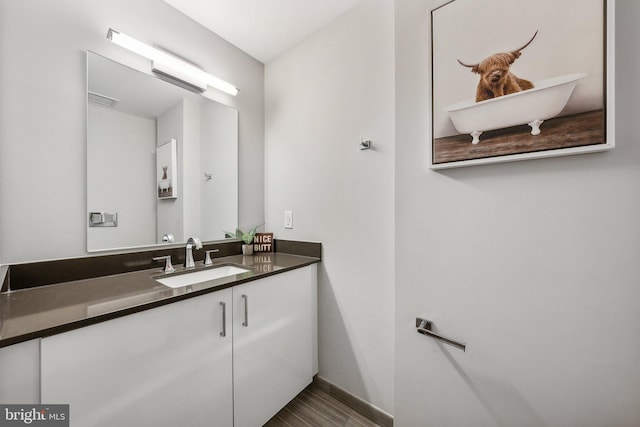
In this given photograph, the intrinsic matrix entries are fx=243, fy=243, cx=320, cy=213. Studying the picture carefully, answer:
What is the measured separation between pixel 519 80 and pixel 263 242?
5.49 ft

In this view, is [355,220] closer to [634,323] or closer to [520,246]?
[520,246]

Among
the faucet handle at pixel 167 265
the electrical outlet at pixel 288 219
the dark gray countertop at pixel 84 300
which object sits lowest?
the dark gray countertop at pixel 84 300

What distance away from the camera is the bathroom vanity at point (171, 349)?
2.32 ft

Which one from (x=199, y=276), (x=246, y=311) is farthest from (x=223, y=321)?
(x=199, y=276)

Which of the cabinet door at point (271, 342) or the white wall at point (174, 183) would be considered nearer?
the cabinet door at point (271, 342)

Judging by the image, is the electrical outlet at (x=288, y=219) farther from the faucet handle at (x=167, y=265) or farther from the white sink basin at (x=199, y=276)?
the faucet handle at (x=167, y=265)

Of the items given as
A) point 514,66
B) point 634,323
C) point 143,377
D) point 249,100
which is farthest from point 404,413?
point 249,100

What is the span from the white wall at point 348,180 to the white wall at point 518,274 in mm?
144

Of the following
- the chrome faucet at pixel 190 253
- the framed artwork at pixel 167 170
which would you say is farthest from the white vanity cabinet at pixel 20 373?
the framed artwork at pixel 167 170

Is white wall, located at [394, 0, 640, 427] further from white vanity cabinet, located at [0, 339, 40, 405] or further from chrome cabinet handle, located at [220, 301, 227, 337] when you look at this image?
white vanity cabinet, located at [0, 339, 40, 405]

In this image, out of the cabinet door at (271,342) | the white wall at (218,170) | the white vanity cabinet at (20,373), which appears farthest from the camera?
the white wall at (218,170)

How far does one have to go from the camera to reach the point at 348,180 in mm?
1496

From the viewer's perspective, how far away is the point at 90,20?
3.85 ft

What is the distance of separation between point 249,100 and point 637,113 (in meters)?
2.00
